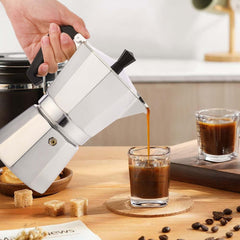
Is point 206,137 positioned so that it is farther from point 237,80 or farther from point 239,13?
point 239,13

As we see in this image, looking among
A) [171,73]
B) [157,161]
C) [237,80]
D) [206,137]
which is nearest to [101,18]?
[171,73]

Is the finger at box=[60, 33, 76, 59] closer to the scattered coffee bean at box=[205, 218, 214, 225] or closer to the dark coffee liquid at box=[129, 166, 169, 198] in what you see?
the dark coffee liquid at box=[129, 166, 169, 198]

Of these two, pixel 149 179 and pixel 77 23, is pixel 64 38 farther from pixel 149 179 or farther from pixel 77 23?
pixel 149 179

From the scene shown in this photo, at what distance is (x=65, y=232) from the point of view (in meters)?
1.09

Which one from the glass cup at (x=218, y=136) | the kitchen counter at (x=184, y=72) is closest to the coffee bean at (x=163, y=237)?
the glass cup at (x=218, y=136)

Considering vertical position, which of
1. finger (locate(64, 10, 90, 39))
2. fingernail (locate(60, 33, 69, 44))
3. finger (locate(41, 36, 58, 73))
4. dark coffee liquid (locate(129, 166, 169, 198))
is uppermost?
finger (locate(64, 10, 90, 39))

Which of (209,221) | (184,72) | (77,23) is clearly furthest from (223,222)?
(184,72)

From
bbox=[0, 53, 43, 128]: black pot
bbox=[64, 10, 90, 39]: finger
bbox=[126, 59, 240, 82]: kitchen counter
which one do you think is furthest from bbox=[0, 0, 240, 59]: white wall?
bbox=[0, 53, 43, 128]: black pot

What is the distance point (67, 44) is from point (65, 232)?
17.6 inches

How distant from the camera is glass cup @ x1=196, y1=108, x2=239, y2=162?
146 centimetres

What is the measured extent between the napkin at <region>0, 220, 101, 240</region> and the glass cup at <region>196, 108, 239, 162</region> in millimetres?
469

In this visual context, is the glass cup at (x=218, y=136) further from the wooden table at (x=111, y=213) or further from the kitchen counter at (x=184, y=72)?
the kitchen counter at (x=184, y=72)

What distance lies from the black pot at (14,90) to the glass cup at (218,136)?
46cm

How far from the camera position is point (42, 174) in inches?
46.8
